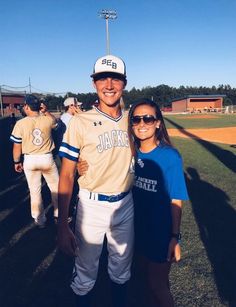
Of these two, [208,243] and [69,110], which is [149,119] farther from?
[69,110]

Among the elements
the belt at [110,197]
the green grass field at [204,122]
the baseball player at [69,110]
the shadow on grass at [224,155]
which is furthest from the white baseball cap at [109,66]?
the green grass field at [204,122]

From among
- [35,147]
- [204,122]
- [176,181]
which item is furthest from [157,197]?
[204,122]

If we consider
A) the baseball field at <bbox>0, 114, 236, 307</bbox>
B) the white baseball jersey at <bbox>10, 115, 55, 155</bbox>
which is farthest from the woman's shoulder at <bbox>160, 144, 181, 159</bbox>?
the white baseball jersey at <bbox>10, 115, 55, 155</bbox>

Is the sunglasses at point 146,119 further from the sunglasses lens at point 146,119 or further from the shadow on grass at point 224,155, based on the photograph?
the shadow on grass at point 224,155

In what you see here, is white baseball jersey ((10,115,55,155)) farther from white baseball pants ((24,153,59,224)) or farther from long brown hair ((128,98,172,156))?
long brown hair ((128,98,172,156))

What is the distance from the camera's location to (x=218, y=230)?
499 cm

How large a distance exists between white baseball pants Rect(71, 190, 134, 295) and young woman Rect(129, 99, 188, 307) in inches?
6.8

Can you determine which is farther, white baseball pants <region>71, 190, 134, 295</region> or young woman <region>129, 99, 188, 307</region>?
white baseball pants <region>71, 190, 134, 295</region>

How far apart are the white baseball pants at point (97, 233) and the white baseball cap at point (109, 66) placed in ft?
3.67

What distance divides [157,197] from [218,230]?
9.77 feet

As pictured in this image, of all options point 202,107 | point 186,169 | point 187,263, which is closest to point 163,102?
point 202,107

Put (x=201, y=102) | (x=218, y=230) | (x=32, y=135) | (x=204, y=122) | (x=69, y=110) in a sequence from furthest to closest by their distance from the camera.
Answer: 1. (x=201, y=102)
2. (x=204, y=122)
3. (x=69, y=110)
4. (x=32, y=135)
5. (x=218, y=230)

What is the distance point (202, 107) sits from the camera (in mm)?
69812

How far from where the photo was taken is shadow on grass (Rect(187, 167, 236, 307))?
3.64m
